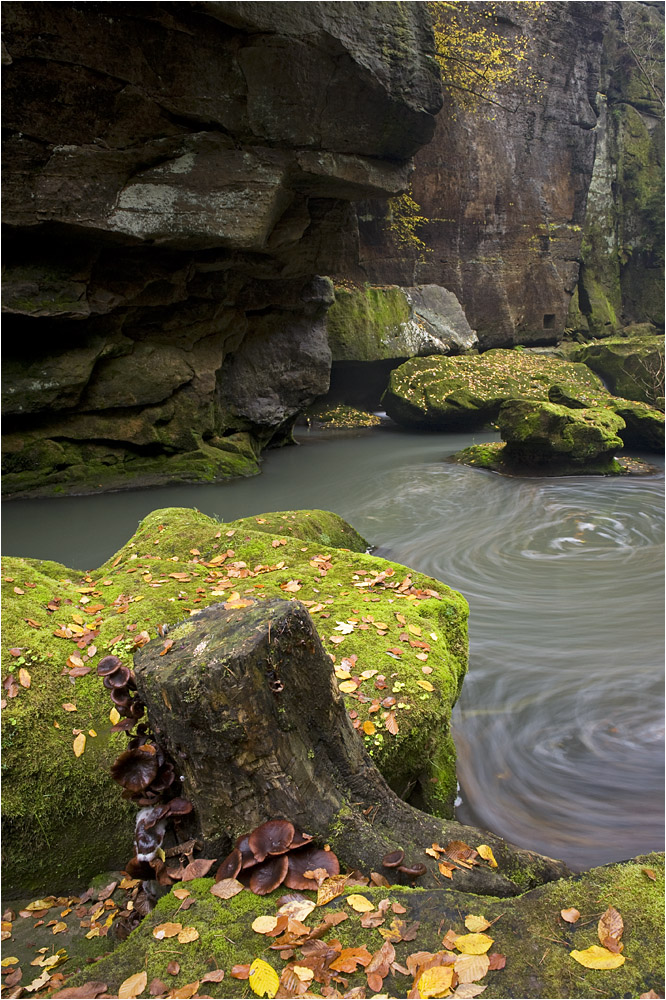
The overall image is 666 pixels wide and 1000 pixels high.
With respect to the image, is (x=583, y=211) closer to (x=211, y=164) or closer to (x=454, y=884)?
(x=211, y=164)

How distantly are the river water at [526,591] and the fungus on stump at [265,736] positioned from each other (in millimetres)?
1678

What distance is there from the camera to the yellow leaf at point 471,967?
166cm

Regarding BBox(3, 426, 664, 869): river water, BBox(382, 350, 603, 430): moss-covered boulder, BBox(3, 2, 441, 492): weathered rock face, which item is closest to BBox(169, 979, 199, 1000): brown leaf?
BBox(3, 426, 664, 869): river water

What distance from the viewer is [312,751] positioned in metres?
2.34

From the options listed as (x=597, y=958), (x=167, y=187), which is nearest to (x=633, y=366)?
(x=167, y=187)

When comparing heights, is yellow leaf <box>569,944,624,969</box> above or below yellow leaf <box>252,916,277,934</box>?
above

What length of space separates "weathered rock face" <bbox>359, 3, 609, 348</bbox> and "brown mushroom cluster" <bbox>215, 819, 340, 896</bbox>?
19348 mm

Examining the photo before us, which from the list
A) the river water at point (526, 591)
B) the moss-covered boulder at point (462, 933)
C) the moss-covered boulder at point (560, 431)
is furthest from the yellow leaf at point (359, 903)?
the moss-covered boulder at point (560, 431)

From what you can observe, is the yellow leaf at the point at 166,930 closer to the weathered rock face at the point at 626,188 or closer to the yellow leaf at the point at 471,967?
the yellow leaf at the point at 471,967

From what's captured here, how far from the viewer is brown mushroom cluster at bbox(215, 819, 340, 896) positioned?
2037mm

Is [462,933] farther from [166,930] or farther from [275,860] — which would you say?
[166,930]

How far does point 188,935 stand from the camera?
6.18 ft

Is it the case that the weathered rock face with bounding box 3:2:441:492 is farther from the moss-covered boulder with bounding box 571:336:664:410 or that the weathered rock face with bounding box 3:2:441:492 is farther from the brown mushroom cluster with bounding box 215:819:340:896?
the moss-covered boulder with bounding box 571:336:664:410

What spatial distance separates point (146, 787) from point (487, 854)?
1451 mm
